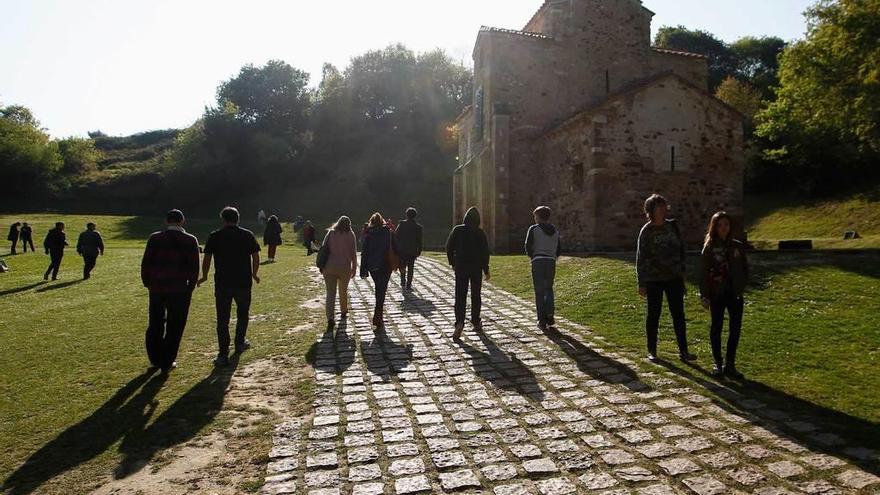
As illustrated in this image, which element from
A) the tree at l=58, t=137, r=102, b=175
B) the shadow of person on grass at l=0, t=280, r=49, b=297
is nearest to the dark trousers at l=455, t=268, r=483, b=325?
the shadow of person on grass at l=0, t=280, r=49, b=297

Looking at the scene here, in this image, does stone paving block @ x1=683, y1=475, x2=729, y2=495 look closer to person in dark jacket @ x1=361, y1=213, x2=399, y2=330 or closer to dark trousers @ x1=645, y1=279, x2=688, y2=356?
dark trousers @ x1=645, y1=279, x2=688, y2=356

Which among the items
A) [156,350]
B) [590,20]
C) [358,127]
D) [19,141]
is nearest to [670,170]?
[590,20]

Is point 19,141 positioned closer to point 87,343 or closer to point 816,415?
point 87,343

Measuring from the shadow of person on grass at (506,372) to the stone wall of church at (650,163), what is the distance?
11.7 meters

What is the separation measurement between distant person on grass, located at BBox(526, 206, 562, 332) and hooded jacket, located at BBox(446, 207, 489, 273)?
0.79 metres

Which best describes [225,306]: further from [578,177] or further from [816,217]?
[816,217]

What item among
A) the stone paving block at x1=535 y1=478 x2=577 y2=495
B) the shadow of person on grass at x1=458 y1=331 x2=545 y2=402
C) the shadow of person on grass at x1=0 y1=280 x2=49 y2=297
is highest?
the shadow of person on grass at x1=0 y1=280 x2=49 y2=297

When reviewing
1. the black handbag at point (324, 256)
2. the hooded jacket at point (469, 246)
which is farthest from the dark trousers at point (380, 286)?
the hooded jacket at point (469, 246)

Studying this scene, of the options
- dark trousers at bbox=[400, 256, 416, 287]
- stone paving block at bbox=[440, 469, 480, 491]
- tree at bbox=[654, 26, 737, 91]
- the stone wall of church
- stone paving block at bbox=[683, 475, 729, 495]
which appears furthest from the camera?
tree at bbox=[654, 26, 737, 91]

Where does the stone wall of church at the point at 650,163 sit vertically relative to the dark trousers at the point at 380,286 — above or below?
above

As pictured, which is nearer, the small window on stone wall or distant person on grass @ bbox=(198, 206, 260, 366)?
distant person on grass @ bbox=(198, 206, 260, 366)

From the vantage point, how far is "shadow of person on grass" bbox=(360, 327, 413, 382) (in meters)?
6.48

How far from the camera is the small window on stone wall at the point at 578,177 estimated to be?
749 inches

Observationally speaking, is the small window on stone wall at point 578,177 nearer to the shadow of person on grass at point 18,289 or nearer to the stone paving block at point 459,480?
the stone paving block at point 459,480
